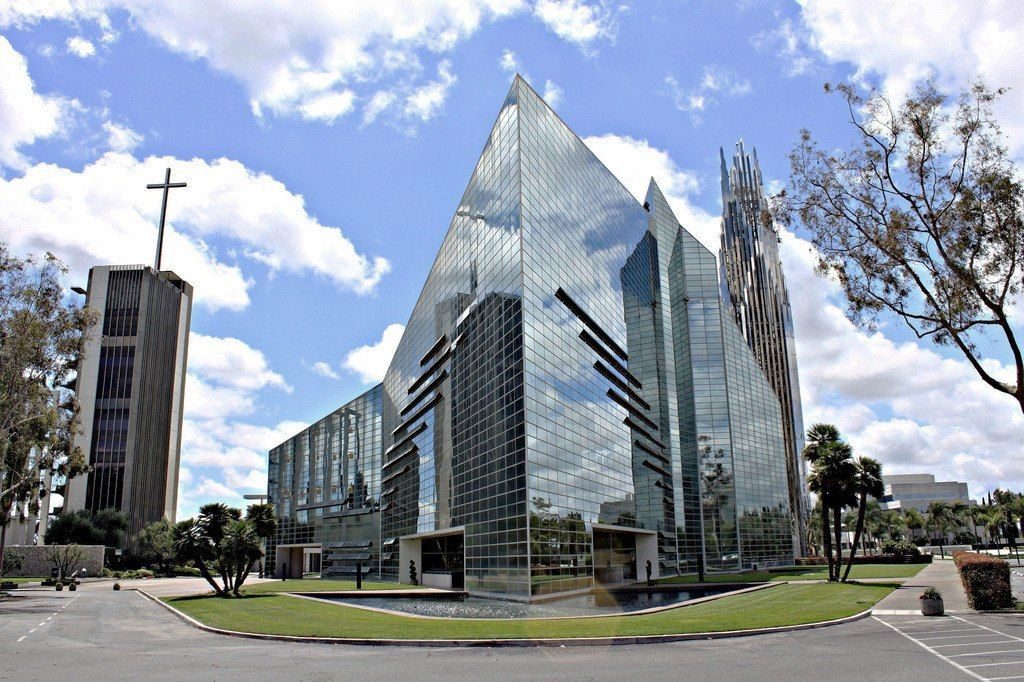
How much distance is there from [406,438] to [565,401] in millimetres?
29631

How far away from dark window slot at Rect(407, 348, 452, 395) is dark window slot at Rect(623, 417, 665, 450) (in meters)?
16.3

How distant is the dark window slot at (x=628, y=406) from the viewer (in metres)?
56.5

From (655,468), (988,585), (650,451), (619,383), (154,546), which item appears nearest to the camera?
(988,585)

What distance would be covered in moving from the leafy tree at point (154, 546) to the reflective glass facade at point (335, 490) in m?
13.8

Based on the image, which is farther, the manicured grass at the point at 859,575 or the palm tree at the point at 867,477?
the manicured grass at the point at 859,575

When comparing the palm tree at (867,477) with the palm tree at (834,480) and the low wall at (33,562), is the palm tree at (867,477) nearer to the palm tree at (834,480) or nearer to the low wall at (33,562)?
the palm tree at (834,480)

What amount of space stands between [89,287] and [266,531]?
93838 mm

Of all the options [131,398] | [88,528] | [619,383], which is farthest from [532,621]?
[131,398]

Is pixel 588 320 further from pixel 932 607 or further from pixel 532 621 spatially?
pixel 932 607

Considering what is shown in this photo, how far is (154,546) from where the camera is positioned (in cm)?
9888

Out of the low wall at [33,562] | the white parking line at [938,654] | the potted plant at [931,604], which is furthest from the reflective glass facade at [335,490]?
the white parking line at [938,654]

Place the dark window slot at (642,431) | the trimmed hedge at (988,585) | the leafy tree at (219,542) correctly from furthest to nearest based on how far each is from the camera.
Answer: the dark window slot at (642,431)
the leafy tree at (219,542)
the trimmed hedge at (988,585)

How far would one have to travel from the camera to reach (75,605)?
132 ft

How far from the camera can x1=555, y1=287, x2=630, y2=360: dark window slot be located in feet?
157
